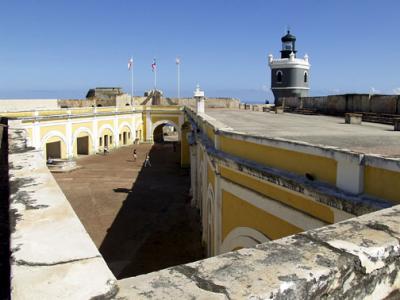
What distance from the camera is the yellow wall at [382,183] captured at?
3459 mm

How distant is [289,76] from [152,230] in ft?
78.4

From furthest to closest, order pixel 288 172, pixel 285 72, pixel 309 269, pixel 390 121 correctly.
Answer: pixel 285 72 < pixel 390 121 < pixel 288 172 < pixel 309 269

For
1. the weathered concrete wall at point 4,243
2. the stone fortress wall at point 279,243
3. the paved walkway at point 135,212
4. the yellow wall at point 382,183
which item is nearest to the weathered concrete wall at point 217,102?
the paved walkway at point 135,212

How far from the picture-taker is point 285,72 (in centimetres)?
3303

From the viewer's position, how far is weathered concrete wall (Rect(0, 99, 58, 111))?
26219 mm

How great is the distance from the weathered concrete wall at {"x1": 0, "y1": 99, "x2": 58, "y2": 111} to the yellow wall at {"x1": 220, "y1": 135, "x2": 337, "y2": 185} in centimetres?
2293

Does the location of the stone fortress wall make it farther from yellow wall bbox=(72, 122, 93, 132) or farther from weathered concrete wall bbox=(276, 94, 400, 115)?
yellow wall bbox=(72, 122, 93, 132)

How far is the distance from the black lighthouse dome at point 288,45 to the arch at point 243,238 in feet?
99.8

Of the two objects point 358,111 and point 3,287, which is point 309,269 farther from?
point 358,111

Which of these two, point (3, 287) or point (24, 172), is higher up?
point (24, 172)

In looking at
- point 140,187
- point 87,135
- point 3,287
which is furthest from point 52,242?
point 87,135

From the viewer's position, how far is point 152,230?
1295 centimetres

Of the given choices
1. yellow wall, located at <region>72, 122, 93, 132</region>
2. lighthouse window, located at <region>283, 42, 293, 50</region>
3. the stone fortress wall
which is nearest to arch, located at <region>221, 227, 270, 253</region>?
the stone fortress wall

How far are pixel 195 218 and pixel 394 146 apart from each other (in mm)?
8883
